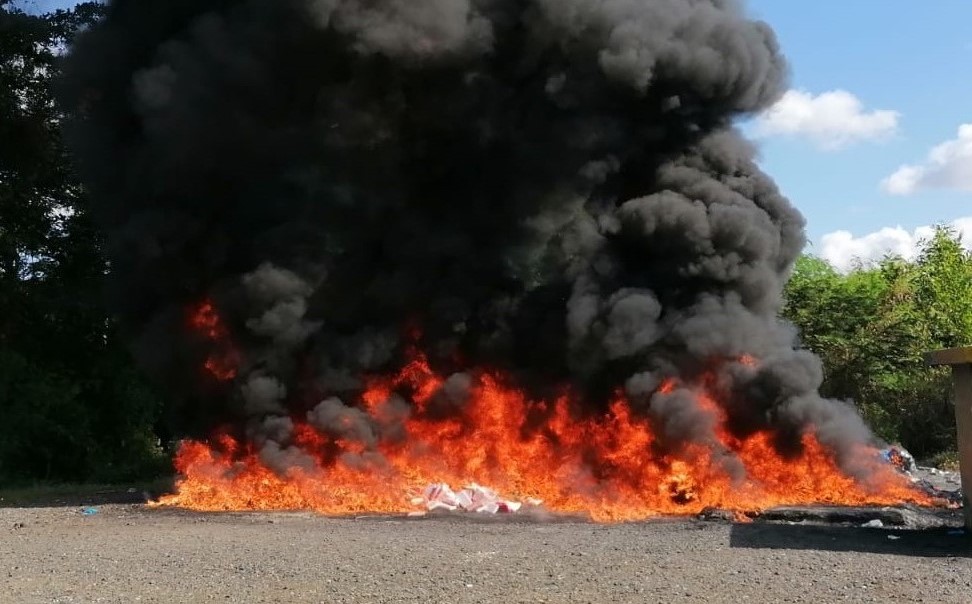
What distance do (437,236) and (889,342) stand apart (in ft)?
40.5

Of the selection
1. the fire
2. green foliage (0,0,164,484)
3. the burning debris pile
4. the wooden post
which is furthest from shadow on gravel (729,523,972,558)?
green foliage (0,0,164,484)

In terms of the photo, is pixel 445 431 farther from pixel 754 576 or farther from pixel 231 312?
pixel 754 576

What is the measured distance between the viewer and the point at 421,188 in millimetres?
17094

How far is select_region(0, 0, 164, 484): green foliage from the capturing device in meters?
21.9

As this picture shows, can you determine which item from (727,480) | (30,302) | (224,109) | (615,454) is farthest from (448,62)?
(30,302)

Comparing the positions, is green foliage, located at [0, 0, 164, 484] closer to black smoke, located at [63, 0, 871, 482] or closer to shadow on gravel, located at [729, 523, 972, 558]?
black smoke, located at [63, 0, 871, 482]

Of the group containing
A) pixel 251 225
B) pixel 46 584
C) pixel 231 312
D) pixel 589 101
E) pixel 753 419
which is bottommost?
pixel 46 584

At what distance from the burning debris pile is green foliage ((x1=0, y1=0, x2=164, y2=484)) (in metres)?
5.53

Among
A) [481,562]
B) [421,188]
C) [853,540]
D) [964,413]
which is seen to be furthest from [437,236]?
[964,413]

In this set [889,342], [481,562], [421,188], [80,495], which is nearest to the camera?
[481,562]

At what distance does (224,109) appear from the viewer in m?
16.5

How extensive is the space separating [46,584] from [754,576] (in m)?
6.40

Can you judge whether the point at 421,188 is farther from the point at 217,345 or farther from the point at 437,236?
the point at 217,345

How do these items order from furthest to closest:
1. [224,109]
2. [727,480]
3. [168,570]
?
[224,109] → [727,480] → [168,570]
